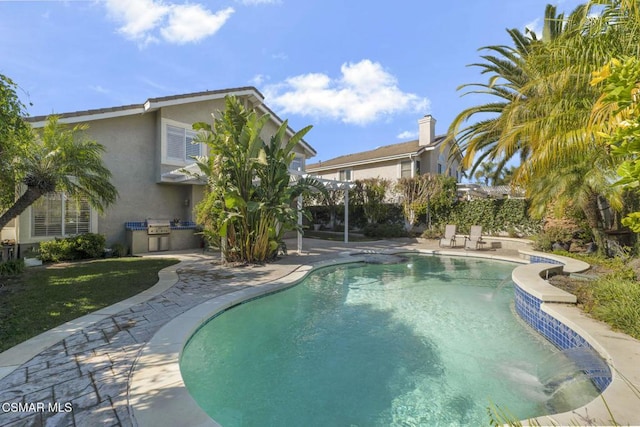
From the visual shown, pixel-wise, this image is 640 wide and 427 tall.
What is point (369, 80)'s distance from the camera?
21047 millimetres

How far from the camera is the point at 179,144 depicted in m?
16.1

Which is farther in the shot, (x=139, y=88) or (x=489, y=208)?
(x=489, y=208)

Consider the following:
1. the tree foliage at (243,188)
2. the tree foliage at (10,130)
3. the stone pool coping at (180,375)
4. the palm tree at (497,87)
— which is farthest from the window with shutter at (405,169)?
the tree foliage at (10,130)

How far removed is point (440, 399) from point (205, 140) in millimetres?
10447

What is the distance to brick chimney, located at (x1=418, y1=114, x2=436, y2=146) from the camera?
27641 millimetres

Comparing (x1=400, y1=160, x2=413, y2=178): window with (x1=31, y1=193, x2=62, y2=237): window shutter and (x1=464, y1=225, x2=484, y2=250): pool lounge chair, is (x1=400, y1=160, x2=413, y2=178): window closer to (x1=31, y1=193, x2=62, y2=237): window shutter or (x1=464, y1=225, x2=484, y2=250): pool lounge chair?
(x1=464, y1=225, x2=484, y2=250): pool lounge chair

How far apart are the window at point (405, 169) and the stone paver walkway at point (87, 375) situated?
2252 centimetres

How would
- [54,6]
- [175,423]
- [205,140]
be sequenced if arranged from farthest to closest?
[205,140], [54,6], [175,423]

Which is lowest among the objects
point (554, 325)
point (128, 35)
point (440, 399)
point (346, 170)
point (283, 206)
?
point (440, 399)

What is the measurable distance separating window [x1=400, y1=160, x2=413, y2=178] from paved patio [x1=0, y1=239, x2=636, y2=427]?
71.4ft

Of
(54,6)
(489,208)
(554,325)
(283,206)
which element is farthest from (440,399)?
(489,208)

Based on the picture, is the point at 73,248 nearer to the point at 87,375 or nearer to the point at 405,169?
the point at 87,375

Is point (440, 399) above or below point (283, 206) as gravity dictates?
below

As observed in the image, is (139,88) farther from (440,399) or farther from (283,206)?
(440,399)
